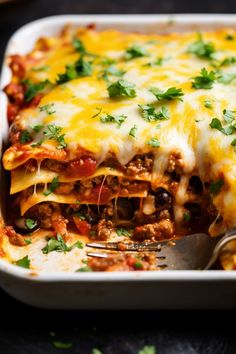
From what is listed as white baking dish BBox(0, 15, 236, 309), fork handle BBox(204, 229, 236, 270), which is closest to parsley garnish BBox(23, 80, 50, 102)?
white baking dish BBox(0, 15, 236, 309)

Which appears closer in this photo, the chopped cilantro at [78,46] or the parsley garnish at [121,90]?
the parsley garnish at [121,90]

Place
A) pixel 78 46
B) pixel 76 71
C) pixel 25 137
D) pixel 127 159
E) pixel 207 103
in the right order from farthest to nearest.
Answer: pixel 78 46 → pixel 76 71 → pixel 25 137 → pixel 207 103 → pixel 127 159

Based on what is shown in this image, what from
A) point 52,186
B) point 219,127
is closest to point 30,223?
point 52,186

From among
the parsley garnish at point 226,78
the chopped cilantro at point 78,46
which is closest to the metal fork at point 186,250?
the parsley garnish at point 226,78

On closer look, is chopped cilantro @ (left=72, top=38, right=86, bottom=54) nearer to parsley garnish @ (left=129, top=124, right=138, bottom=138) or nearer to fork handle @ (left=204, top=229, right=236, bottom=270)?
parsley garnish @ (left=129, top=124, right=138, bottom=138)

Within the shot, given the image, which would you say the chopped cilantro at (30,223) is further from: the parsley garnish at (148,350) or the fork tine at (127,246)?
the parsley garnish at (148,350)

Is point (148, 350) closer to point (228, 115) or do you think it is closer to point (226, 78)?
point (228, 115)
